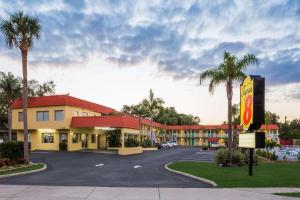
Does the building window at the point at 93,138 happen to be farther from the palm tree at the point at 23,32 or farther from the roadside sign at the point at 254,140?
the roadside sign at the point at 254,140

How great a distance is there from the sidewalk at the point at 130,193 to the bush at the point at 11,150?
479 inches

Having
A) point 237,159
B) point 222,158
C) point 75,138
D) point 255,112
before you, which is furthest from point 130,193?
point 75,138

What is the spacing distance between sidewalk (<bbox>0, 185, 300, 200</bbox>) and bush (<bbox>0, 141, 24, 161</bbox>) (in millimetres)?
12174

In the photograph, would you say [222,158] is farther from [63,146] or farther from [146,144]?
[146,144]

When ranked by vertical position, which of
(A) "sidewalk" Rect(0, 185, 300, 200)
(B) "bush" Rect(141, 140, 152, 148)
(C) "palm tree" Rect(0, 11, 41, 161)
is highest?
(C) "palm tree" Rect(0, 11, 41, 161)

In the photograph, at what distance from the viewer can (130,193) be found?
1405 cm

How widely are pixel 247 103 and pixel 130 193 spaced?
891cm

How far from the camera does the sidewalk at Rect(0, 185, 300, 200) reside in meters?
13.2

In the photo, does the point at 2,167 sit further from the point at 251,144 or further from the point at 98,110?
the point at 98,110

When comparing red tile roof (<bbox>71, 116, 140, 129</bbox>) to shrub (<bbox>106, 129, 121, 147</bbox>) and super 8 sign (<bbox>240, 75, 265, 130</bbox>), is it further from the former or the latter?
super 8 sign (<bbox>240, 75, 265, 130</bbox>)

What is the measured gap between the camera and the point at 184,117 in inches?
4658

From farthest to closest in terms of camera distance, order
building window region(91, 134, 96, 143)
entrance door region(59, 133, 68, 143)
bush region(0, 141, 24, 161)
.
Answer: building window region(91, 134, 96, 143)
entrance door region(59, 133, 68, 143)
bush region(0, 141, 24, 161)

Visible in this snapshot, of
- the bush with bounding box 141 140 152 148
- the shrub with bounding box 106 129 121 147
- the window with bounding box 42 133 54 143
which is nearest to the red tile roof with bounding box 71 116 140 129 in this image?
the shrub with bounding box 106 129 121 147

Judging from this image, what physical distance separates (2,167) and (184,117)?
9631 centimetres
